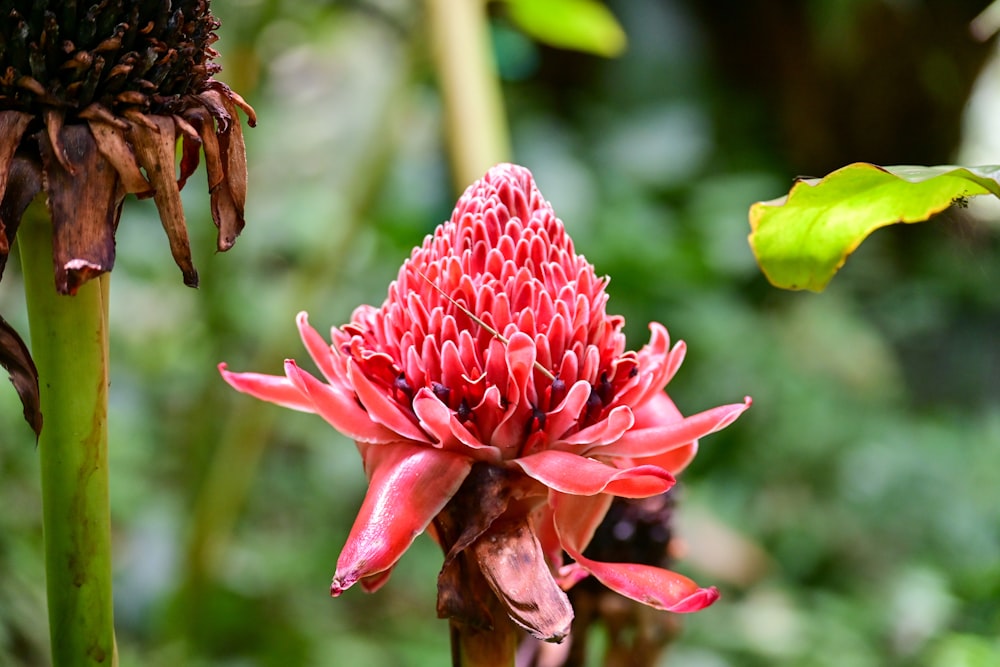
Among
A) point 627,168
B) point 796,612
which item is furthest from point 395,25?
point 796,612

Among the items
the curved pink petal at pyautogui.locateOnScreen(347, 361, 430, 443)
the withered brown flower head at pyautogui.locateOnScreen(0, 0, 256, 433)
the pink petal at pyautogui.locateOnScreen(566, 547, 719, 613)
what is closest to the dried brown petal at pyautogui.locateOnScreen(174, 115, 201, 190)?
the withered brown flower head at pyautogui.locateOnScreen(0, 0, 256, 433)

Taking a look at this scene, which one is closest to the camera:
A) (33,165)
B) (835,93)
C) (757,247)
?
(33,165)

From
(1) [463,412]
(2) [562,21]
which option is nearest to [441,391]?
(1) [463,412]

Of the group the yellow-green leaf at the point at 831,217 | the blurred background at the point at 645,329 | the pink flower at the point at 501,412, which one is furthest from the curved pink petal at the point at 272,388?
the blurred background at the point at 645,329

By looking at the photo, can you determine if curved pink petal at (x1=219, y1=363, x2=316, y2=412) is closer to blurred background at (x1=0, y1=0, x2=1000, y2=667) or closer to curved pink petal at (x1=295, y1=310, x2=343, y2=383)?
curved pink petal at (x1=295, y1=310, x2=343, y2=383)

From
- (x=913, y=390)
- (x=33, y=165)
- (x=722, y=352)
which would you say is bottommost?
(x=913, y=390)

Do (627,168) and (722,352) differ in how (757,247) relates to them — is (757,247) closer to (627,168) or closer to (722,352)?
(722,352)

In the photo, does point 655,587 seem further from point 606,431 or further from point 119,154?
point 119,154

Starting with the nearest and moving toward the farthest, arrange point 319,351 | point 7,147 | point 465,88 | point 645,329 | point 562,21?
point 7,147 < point 319,351 < point 465,88 < point 562,21 < point 645,329
